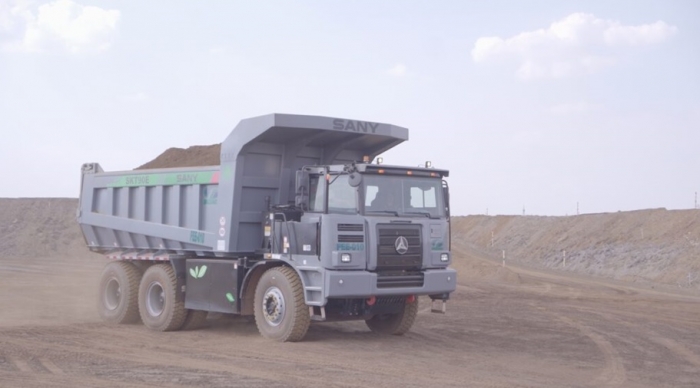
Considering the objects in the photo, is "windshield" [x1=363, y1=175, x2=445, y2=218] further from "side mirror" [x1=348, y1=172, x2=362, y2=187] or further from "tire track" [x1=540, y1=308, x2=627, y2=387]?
"tire track" [x1=540, y1=308, x2=627, y2=387]

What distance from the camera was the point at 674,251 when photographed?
3675 centimetres

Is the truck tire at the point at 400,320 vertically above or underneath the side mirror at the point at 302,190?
underneath

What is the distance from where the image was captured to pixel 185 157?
1934 centimetres

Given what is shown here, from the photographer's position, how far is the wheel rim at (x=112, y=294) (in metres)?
17.1

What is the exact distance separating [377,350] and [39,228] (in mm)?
44980

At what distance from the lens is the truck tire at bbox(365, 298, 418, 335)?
15.1m

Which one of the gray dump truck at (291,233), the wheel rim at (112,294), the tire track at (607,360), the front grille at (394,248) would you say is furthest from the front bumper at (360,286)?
the wheel rim at (112,294)

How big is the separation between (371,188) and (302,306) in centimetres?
219

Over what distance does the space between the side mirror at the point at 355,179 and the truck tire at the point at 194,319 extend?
4424mm

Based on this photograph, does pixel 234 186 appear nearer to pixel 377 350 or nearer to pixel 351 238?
pixel 351 238

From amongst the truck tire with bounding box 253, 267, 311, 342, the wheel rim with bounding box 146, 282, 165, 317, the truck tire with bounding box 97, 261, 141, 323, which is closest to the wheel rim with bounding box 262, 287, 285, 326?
the truck tire with bounding box 253, 267, 311, 342

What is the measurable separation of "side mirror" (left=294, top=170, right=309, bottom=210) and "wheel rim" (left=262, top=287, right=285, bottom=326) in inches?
57.0

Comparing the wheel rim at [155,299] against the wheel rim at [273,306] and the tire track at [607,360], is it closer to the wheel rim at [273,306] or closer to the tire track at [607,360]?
the wheel rim at [273,306]

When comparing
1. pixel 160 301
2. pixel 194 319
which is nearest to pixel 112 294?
pixel 160 301
